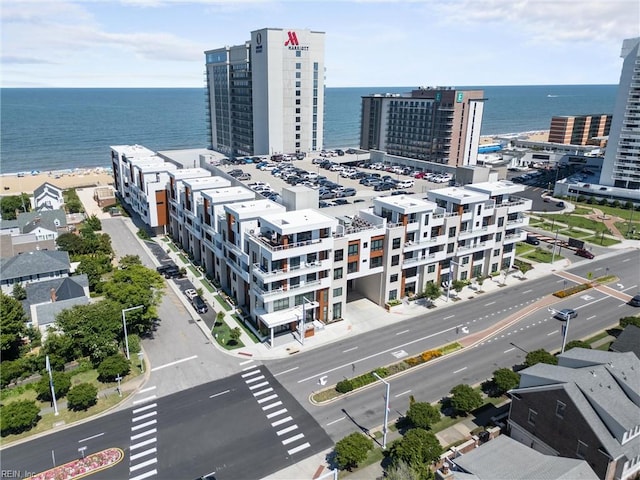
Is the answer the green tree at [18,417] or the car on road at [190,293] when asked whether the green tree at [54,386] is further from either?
the car on road at [190,293]

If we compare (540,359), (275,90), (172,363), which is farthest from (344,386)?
(275,90)

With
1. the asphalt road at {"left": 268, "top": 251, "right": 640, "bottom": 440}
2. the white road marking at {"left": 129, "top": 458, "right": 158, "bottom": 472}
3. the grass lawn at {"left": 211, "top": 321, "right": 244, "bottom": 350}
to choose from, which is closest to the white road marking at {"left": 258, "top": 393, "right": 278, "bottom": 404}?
the asphalt road at {"left": 268, "top": 251, "right": 640, "bottom": 440}

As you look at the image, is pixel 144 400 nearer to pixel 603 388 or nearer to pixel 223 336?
pixel 223 336

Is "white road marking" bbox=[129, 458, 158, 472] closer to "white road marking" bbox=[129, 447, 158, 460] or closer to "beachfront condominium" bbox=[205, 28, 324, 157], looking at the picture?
"white road marking" bbox=[129, 447, 158, 460]

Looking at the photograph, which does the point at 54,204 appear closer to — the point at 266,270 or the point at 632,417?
the point at 266,270

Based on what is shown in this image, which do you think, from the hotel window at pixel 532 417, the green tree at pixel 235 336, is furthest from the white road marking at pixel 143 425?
the hotel window at pixel 532 417

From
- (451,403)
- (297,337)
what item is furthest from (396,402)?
(297,337)
